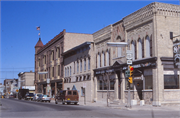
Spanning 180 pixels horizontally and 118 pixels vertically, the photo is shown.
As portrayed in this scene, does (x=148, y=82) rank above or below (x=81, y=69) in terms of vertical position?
below

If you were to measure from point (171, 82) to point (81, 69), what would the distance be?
2245 cm

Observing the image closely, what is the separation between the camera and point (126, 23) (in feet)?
106

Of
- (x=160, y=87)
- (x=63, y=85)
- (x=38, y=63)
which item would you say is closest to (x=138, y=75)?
(x=160, y=87)

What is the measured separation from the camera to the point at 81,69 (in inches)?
1845

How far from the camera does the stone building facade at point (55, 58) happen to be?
5603cm

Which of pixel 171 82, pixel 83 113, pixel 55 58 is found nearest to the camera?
pixel 83 113

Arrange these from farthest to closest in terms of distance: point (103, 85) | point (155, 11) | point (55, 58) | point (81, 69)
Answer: point (55, 58) → point (81, 69) → point (103, 85) → point (155, 11)

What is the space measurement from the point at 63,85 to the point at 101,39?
64.8ft

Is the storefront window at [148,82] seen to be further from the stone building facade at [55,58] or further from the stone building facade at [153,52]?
the stone building facade at [55,58]

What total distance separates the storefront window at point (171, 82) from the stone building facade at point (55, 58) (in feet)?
105

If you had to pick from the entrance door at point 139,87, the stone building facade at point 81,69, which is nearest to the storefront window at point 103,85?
the stone building facade at point 81,69

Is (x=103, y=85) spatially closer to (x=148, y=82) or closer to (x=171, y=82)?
(x=148, y=82)

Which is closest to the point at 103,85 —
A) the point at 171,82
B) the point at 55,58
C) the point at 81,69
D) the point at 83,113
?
the point at 81,69

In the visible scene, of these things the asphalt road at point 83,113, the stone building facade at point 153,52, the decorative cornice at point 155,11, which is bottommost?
the asphalt road at point 83,113
